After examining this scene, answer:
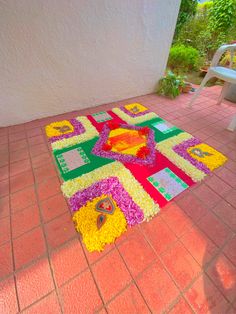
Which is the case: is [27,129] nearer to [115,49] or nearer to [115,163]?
[115,163]

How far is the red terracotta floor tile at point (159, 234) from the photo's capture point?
3.01 ft

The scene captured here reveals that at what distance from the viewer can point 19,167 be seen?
4.38 ft

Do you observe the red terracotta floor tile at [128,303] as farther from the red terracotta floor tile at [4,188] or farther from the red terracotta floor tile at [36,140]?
the red terracotta floor tile at [36,140]

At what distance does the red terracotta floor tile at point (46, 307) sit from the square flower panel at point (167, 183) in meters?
0.85

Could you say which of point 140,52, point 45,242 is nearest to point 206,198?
point 45,242

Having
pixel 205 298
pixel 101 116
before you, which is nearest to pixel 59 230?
pixel 205 298

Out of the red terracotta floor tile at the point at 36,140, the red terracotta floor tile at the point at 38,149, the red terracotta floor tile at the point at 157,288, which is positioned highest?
the red terracotta floor tile at the point at 38,149

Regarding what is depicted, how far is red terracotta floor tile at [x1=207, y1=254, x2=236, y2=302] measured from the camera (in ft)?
2.56

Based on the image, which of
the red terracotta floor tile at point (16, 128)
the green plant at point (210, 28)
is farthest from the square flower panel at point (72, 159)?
the green plant at point (210, 28)

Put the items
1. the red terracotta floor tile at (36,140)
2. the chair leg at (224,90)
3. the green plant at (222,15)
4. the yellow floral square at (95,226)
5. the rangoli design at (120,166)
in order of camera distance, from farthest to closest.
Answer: the green plant at (222,15) < the chair leg at (224,90) < the red terracotta floor tile at (36,140) < the rangoli design at (120,166) < the yellow floral square at (95,226)

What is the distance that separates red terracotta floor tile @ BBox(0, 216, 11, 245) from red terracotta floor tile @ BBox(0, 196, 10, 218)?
0.12 ft

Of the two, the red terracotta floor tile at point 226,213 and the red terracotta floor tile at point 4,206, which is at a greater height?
the red terracotta floor tile at point 226,213

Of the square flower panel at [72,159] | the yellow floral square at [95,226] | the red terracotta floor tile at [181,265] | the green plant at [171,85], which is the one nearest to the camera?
the red terracotta floor tile at [181,265]

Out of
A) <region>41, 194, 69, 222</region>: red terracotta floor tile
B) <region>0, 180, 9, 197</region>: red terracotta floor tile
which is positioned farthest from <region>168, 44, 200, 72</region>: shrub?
<region>0, 180, 9, 197</region>: red terracotta floor tile
